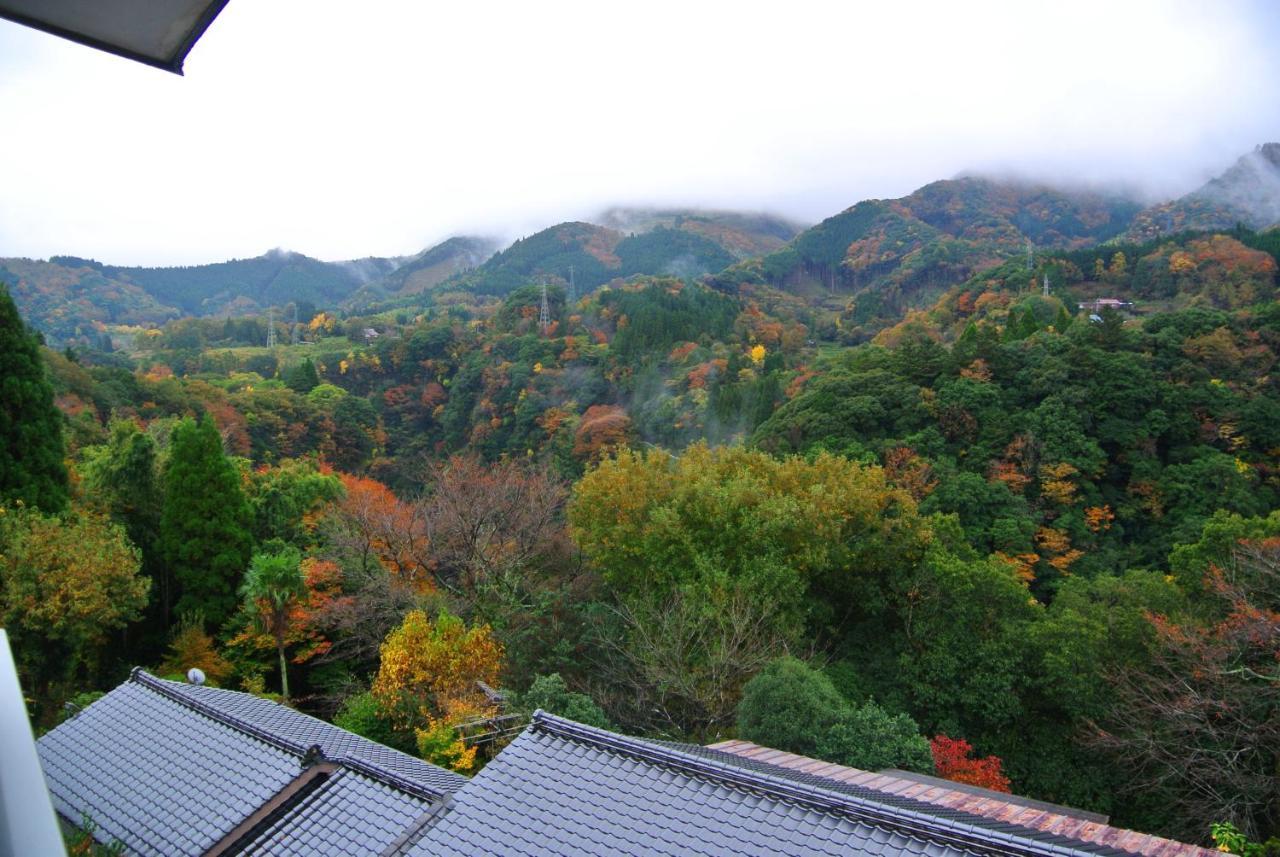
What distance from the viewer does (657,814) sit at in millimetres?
4895

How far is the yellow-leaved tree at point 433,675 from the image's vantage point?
34.4ft

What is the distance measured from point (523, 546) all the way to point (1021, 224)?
88618mm

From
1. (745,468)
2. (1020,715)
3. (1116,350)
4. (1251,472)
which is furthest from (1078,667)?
(1116,350)

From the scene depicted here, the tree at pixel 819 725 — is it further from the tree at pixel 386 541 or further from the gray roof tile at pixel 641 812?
the tree at pixel 386 541

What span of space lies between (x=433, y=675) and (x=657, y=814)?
6.87m

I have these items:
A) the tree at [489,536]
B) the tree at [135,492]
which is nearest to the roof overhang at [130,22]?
the tree at [489,536]

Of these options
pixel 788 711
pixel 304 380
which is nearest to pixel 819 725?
pixel 788 711

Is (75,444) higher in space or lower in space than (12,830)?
lower

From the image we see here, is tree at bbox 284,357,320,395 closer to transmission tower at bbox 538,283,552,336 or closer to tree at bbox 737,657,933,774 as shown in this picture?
transmission tower at bbox 538,283,552,336

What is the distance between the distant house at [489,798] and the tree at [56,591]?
289 centimetres

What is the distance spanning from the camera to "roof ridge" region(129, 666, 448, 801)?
20.8ft

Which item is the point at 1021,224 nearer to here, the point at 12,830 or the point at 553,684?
the point at 553,684

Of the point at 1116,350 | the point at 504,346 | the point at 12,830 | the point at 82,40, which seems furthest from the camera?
the point at 504,346

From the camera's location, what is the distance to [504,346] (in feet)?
150
